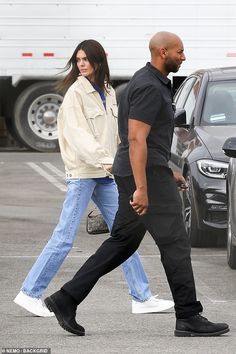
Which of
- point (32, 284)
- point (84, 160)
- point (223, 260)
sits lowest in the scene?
point (223, 260)

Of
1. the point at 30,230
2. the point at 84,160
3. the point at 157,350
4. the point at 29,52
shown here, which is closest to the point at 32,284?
the point at 84,160

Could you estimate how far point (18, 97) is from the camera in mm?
25594

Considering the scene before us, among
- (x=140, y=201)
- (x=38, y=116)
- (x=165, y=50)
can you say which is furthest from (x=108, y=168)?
(x=38, y=116)

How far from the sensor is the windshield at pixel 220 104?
1381 centimetres

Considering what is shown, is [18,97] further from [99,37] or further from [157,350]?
[157,350]

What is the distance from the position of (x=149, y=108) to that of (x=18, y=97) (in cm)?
1746

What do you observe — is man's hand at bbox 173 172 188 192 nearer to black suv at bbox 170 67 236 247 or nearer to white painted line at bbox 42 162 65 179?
black suv at bbox 170 67 236 247

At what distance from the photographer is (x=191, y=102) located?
14352 mm

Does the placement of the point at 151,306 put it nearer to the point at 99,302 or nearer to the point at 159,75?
the point at 99,302

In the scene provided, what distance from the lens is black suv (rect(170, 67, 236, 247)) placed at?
12.8 meters

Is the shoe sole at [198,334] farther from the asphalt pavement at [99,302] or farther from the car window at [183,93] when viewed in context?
the car window at [183,93]

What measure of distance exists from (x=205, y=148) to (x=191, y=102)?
1404 mm

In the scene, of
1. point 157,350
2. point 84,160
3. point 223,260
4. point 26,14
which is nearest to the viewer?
point 157,350

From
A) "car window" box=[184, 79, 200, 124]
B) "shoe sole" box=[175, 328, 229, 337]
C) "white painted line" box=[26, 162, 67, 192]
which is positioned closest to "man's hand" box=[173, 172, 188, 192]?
"shoe sole" box=[175, 328, 229, 337]
